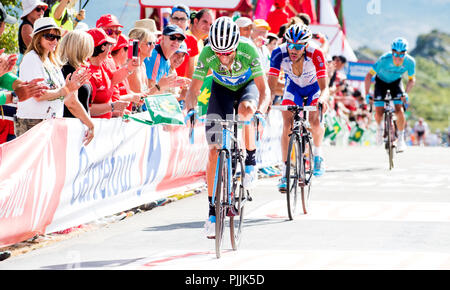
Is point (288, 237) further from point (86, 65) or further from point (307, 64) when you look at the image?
point (307, 64)

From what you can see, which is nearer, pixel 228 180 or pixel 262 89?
pixel 228 180

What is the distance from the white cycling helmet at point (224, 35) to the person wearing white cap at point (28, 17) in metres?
3.38

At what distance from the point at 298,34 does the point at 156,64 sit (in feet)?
9.08

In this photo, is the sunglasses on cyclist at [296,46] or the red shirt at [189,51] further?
the red shirt at [189,51]

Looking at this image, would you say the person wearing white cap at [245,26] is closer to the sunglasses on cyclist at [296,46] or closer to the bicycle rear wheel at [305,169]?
the sunglasses on cyclist at [296,46]

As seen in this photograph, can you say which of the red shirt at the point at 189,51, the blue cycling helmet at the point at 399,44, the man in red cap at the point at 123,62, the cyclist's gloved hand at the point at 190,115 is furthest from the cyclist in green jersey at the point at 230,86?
the blue cycling helmet at the point at 399,44

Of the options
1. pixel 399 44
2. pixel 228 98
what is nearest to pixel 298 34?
pixel 228 98

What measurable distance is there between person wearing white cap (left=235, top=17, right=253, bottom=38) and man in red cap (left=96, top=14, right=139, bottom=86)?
339 cm

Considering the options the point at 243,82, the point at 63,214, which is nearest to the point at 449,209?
the point at 243,82

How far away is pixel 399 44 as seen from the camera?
17.6 metres

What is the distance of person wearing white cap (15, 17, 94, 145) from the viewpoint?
8.91 metres

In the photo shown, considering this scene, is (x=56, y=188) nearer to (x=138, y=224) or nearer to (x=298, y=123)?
(x=138, y=224)

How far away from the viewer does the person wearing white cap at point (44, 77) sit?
8914mm
